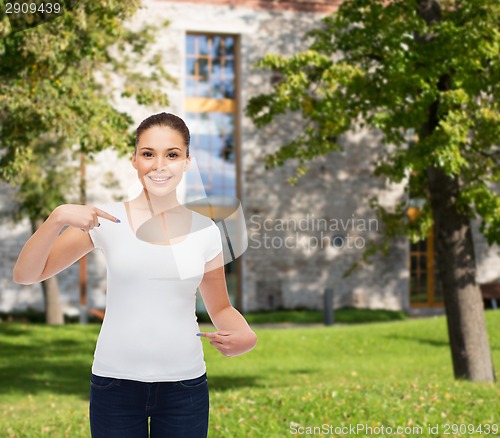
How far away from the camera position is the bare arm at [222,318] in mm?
2664

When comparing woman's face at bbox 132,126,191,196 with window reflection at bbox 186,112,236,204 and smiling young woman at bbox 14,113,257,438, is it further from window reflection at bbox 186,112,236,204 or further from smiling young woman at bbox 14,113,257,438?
window reflection at bbox 186,112,236,204

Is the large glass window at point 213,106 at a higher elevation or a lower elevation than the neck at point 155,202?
higher

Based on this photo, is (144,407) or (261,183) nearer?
(144,407)

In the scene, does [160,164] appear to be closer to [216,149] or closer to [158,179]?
[158,179]

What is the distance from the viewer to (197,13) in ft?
77.1

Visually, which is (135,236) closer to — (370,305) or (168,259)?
(168,259)

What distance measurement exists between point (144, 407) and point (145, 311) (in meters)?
0.33

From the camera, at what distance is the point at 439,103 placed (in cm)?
990

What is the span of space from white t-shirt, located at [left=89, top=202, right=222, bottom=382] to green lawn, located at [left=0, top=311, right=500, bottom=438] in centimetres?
419

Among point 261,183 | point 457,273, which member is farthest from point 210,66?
point 457,273

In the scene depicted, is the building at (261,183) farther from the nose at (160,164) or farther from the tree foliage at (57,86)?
the nose at (160,164)

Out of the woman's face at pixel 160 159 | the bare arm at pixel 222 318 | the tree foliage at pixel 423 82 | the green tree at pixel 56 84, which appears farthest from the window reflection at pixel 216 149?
the woman's face at pixel 160 159

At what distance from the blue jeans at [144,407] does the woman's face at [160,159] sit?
0.66 m

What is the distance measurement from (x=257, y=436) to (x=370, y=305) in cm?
1889
